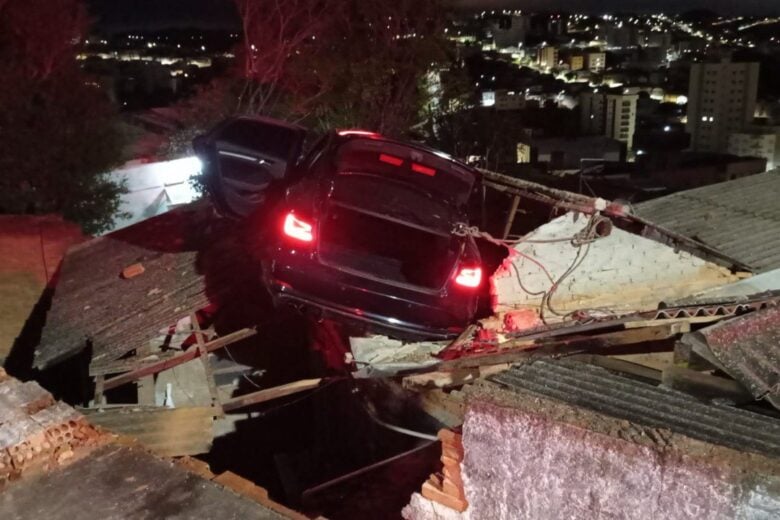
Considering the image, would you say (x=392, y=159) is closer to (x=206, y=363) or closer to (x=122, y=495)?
(x=206, y=363)

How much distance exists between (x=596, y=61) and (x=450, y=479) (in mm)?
53562

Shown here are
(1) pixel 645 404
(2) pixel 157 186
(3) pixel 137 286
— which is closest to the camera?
(1) pixel 645 404

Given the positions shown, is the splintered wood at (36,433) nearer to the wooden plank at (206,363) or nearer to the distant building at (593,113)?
the wooden plank at (206,363)

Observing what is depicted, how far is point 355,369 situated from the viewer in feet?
18.0

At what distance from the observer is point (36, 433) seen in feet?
9.71

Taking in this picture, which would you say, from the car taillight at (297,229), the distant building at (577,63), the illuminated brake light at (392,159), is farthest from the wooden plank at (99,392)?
the distant building at (577,63)

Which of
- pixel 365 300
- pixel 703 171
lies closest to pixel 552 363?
pixel 365 300

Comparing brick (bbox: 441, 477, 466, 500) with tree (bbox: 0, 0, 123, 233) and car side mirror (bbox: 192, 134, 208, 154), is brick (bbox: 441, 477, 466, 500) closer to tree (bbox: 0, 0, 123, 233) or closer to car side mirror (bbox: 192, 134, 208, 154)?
car side mirror (bbox: 192, 134, 208, 154)

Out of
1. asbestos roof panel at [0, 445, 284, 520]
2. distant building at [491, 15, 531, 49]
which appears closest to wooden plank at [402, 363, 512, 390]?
asbestos roof panel at [0, 445, 284, 520]

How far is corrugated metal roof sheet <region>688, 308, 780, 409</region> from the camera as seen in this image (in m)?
3.52

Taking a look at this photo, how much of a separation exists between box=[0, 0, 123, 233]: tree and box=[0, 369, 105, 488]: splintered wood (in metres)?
12.0

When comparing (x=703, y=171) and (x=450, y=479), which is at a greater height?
(x=450, y=479)

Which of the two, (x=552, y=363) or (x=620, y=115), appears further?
(x=620, y=115)

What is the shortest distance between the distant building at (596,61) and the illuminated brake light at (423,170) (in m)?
48.6
